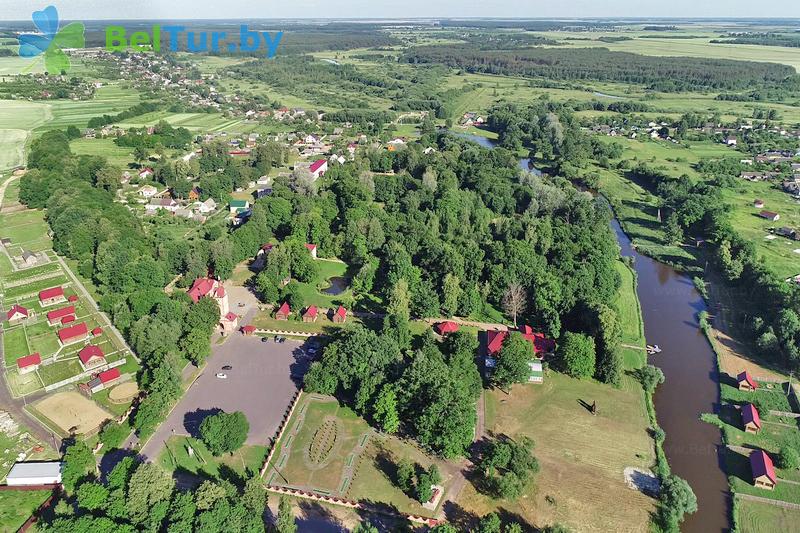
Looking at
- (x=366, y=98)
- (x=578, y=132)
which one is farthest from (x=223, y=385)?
(x=366, y=98)

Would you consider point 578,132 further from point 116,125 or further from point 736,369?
point 116,125

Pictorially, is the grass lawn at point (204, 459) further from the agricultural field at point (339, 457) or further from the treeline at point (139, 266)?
the treeline at point (139, 266)

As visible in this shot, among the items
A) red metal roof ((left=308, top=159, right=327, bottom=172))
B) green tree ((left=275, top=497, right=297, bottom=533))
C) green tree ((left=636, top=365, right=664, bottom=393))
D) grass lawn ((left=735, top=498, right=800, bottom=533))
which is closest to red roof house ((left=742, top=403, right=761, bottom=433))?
green tree ((left=636, top=365, right=664, bottom=393))

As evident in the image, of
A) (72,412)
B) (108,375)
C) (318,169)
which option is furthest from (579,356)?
(318,169)

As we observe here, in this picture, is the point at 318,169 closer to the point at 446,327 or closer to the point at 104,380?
the point at 446,327

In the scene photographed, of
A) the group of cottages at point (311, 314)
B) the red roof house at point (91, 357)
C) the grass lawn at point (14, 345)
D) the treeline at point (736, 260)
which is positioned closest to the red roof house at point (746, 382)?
the treeline at point (736, 260)
